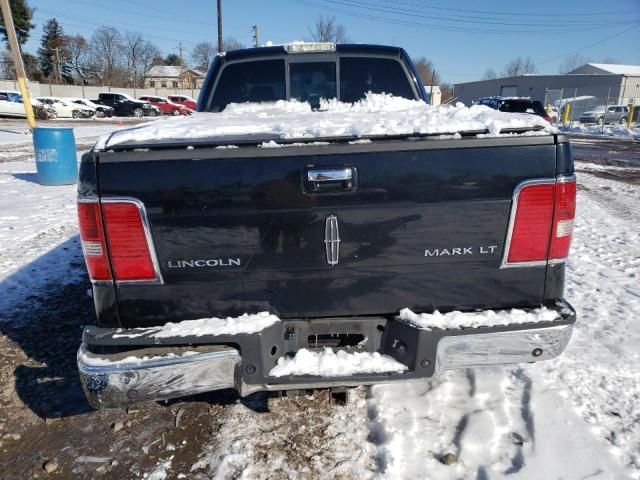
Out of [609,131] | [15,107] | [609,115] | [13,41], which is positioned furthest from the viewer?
[609,115]

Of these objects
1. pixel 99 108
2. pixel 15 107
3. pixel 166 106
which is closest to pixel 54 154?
pixel 15 107

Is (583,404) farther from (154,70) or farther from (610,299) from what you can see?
(154,70)

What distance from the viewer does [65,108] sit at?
32875 millimetres

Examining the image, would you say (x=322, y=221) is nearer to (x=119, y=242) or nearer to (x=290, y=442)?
(x=119, y=242)

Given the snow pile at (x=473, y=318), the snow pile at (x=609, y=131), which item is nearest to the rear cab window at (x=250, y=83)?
the snow pile at (x=473, y=318)

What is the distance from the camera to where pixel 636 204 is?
794 cm

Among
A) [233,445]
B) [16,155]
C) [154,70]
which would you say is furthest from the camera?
[154,70]

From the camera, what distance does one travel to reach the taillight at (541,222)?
1991 mm

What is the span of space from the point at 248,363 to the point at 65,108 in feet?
122

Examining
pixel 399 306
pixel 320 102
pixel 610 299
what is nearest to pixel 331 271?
pixel 399 306

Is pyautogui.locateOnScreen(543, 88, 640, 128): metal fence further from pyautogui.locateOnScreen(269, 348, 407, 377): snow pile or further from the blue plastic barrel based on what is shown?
pyautogui.locateOnScreen(269, 348, 407, 377): snow pile

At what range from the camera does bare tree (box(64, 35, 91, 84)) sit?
74.9 metres

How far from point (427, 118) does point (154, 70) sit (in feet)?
318

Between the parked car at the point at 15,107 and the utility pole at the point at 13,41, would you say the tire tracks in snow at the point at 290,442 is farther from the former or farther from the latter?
the parked car at the point at 15,107
